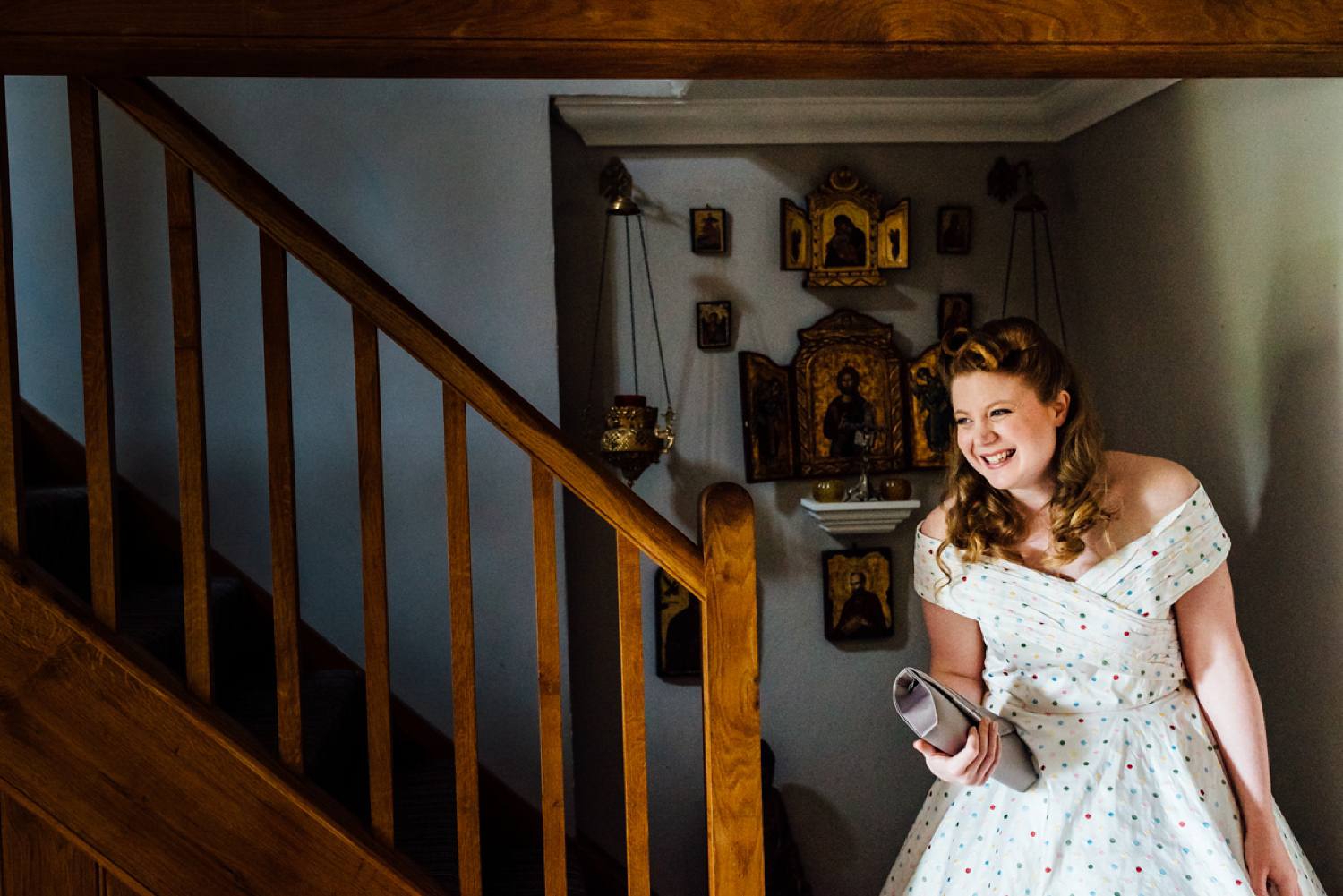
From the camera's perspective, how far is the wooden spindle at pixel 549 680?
139cm

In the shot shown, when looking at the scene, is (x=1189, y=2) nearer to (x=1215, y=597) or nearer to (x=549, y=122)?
(x=1215, y=597)

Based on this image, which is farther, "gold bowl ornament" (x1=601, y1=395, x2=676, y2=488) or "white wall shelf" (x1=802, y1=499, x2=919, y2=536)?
"white wall shelf" (x1=802, y1=499, x2=919, y2=536)

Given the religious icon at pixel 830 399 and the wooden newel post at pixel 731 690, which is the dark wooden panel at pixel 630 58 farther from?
the religious icon at pixel 830 399

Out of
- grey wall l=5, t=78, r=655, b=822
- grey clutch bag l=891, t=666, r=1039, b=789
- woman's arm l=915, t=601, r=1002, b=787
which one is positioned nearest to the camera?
grey clutch bag l=891, t=666, r=1039, b=789

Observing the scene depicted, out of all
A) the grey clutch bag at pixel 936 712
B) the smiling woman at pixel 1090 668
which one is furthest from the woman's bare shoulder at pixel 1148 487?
the grey clutch bag at pixel 936 712

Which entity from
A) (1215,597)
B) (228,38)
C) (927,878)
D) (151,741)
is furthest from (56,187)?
(1215,597)

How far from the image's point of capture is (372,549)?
139cm

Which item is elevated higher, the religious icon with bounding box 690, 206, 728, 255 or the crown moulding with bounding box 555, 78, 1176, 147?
the crown moulding with bounding box 555, 78, 1176, 147

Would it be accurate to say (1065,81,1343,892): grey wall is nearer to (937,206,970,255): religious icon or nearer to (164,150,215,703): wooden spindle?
(937,206,970,255): religious icon

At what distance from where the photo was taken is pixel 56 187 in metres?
2.34

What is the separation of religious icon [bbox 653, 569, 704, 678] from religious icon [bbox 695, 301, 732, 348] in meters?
0.66

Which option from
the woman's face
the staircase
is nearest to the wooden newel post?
the staircase

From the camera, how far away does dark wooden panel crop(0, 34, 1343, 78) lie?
47.1 inches

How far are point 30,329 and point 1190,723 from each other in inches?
108
